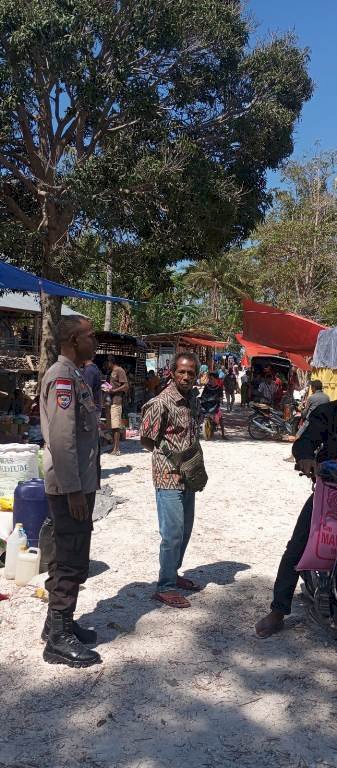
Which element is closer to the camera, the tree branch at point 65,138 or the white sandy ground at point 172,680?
the white sandy ground at point 172,680

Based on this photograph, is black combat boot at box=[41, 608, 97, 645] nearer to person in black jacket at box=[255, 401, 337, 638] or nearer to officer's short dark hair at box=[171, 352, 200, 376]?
person in black jacket at box=[255, 401, 337, 638]

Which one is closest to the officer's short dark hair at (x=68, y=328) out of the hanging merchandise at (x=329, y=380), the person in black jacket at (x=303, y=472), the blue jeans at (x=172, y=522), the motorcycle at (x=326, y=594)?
the blue jeans at (x=172, y=522)

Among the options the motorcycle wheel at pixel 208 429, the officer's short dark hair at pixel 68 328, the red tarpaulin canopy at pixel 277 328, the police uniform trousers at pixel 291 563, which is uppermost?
the red tarpaulin canopy at pixel 277 328

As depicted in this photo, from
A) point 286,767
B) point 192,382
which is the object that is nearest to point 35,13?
point 192,382

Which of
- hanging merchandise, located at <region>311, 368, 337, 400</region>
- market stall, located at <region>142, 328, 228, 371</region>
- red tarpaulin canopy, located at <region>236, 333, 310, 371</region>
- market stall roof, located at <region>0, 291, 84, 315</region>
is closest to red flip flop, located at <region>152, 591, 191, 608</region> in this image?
hanging merchandise, located at <region>311, 368, 337, 400</region>

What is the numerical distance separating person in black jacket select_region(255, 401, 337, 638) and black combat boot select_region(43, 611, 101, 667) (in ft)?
3.46

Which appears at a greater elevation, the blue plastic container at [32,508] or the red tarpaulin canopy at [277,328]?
the red tarpaulin canopy at [277,328]

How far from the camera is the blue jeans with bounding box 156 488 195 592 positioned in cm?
411

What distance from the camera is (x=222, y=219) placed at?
14039 mm

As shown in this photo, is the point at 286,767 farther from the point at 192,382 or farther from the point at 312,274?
the point at 312,274

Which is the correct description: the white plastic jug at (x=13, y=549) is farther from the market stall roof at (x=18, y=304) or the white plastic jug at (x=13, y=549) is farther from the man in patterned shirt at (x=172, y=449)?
the market stall roof at (x=18, y=304)

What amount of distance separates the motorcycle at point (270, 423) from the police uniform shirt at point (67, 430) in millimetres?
11289

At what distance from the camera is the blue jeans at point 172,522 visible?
4.11 metres

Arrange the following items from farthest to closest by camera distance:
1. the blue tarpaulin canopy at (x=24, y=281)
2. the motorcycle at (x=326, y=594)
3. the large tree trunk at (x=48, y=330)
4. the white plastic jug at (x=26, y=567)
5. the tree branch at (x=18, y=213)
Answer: the tree branch at (x=18, y=213) → the large tree trunk at (x=48, y=330) → the blue tarpaulin canopy at (x=24, y=281) → the white plastic jug at (x=26, y=567) → the motorcycle at (x=326, y=594)
